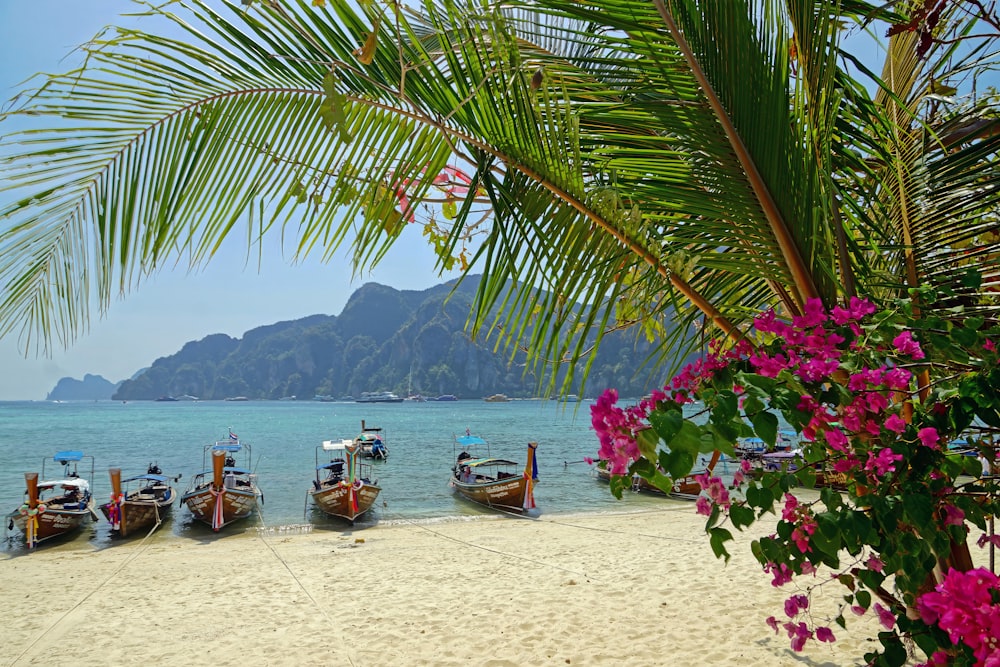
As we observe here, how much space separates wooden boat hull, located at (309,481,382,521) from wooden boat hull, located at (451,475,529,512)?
11.2 ft

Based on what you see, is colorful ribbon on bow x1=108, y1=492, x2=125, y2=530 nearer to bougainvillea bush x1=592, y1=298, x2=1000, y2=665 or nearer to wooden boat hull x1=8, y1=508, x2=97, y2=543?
wooden boat hull x1=8, y1=508, x2=97, y2=543

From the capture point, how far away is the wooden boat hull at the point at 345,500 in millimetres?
15219

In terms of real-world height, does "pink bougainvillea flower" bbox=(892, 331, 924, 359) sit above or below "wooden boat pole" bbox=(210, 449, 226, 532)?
above

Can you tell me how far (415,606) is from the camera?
23.1ft

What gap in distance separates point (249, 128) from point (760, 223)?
3.86 feet

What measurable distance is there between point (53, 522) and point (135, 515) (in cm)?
156

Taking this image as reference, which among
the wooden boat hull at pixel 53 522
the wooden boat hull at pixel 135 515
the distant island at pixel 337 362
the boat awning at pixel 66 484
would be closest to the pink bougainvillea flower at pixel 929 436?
the wooden boat hull at pixel 135 515

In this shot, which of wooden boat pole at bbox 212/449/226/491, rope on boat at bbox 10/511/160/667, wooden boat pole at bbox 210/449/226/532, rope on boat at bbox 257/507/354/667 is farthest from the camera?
wooden boat pole at bbox 210/449/226/532

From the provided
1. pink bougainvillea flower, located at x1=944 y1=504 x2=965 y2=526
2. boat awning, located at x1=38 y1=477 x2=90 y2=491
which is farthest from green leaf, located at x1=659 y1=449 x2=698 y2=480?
boat awning, located at x1=38 y1=477 x2=90 y2=491

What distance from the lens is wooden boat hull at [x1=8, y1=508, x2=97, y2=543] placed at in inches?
533

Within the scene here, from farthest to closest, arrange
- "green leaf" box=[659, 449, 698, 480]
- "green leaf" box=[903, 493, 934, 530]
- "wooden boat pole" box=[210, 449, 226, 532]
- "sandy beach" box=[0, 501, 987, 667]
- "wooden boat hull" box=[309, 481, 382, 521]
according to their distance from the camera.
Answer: "wooden boat hull" box=[309, 481, 382, 521] → "wooden boat pole" box=[210, 449, 226, 532] → "sandy beach" box=[0, 501, 987, 667] → "green leaf" box=[903, 493, 934, 530] → "green leaf" box=[659, 449, 698, 480]

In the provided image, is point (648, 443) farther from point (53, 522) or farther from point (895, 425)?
point (53, 522)

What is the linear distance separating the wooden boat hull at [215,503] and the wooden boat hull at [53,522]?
7.51ft

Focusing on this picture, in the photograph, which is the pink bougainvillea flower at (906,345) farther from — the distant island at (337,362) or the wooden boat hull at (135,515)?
the distant island at (337,362)
